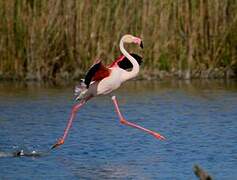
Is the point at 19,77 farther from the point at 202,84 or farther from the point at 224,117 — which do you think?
the point at 224,117

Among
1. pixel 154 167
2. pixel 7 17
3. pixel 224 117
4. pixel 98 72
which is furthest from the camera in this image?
pixel 7 17

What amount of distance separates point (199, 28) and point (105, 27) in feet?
5.70

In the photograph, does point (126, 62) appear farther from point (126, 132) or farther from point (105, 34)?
point (105, 34)

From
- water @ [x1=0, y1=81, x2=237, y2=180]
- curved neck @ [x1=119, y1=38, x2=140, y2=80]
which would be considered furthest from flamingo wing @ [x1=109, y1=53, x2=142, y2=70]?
water @ [x1=0, y1=81, x2=237, y2=180]

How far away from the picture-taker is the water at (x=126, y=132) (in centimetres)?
896

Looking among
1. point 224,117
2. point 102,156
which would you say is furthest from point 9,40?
point 102,156

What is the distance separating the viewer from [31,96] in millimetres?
14773

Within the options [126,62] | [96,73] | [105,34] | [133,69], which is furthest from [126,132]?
[105,34]

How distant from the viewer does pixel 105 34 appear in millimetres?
16359

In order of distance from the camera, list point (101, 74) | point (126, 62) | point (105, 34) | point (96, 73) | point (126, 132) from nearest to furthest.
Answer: point (96, 73), point (101, 74), point (126, 62), point (126, 132), point (105, 34)

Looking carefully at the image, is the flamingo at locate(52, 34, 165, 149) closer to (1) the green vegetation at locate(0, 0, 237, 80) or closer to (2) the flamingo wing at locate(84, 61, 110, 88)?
(2) the flamingo wing at locate(84, 61, 110, 88)

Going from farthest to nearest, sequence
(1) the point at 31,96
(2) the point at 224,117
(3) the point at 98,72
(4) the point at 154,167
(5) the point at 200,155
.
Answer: (1) the point at 31,96 < (2) the point at 224,117 < (3) the point at 98,72 < (5) the point at 200,155 < (4) the point at 154,167

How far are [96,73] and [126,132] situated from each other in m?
1.28

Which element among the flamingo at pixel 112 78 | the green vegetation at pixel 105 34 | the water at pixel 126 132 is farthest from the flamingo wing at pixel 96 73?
the green vegetation at pixel 105 34
